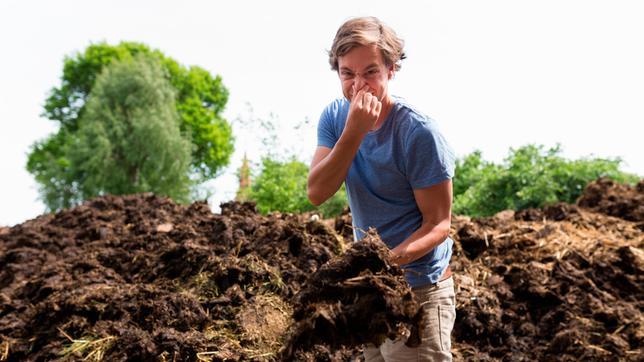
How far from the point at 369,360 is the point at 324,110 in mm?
1304

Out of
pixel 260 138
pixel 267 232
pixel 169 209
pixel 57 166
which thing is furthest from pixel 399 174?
pixel 57 166

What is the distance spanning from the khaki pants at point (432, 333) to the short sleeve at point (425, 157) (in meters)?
0.55

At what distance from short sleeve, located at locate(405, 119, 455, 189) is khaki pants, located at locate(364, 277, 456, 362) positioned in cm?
55

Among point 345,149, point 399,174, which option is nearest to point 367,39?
point 345,149

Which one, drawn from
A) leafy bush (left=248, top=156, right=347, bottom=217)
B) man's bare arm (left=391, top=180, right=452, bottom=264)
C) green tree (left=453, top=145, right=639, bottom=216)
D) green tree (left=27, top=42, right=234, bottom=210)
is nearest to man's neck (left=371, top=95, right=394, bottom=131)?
man's bare arm (left=391, top=180, right=452, bottom=264)

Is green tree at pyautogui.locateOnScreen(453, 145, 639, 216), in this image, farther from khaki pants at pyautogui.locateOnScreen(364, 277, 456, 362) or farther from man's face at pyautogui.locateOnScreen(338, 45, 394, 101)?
man's face at pyautogui.locateOnScreen(338, 45, 394, 101)

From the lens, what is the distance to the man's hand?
2562mm

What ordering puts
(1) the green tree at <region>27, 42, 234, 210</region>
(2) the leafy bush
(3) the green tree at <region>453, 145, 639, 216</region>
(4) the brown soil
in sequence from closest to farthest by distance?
(4) the brown soil, (3) the green tree at <region>453, 145, 639, 216</region>, (2) the leafy bush, (1) the green tree at <region>27, 42, 234, 210</region>

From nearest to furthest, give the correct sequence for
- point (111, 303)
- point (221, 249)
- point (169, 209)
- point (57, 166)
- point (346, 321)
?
1. point (346, 321)
2. point (111, 303)
3. point (221, 249)
4. point (169, 209)
5. point (57, 166)

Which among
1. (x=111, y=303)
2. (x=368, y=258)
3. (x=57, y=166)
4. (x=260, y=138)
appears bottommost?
(x=368, y=258)

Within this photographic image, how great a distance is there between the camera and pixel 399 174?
9.21 ft

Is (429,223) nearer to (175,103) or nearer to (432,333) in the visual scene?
(432,333)

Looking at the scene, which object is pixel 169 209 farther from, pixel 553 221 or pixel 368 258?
pixel 368 258

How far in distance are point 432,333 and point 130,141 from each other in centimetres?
2154
